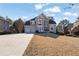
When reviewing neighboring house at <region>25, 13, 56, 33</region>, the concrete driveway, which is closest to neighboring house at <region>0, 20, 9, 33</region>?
the concrete driveway

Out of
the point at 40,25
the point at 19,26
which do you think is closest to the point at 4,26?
the point at 19,26

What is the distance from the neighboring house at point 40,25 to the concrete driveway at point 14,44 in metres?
0.06

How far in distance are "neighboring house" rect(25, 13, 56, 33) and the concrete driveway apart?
0.06m

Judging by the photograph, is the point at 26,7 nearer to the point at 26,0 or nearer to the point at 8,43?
the point at 26,0

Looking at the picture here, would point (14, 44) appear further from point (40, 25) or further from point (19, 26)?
point (40, 25)

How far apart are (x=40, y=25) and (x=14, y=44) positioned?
281mm

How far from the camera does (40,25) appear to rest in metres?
3.95

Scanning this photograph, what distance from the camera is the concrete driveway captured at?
3.95m

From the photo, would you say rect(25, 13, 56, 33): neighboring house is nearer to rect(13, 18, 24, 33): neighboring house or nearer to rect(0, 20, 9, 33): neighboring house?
rect(13, 18, 24, 33): neighboring house

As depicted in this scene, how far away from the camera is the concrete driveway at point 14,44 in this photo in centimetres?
395

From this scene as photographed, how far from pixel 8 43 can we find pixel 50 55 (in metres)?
0.38

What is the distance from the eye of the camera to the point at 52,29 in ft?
13.0

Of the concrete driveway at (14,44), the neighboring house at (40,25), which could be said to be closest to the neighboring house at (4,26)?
the concrete driveway at (14,44)

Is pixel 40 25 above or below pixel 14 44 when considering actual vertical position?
above
